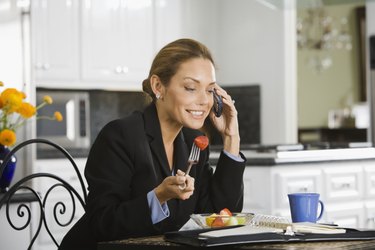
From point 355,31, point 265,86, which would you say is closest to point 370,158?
point 265,86

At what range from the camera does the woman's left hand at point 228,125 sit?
2420mm

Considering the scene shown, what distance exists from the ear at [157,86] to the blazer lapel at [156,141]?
0.07 metres

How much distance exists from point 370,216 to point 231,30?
248 centimetres

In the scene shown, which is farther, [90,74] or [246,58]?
[246,58]

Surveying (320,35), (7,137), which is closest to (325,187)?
(7,137)

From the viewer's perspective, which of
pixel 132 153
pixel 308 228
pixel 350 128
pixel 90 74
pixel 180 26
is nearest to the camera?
pixel 308 228

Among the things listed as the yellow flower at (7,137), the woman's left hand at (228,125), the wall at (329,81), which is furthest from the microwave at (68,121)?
the wall at (329,81)

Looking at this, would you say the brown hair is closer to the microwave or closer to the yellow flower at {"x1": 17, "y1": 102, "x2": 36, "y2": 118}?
A: the yellow flower at {"x1": 17, "y1": 102, "x2": 36, "y2": 118}

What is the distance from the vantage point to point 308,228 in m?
1.84

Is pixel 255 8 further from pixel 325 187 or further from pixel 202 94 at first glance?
pixel 202 94

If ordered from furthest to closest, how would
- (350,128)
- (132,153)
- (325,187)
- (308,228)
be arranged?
(350,128) → (325,187) → (132,153) → (308,228)

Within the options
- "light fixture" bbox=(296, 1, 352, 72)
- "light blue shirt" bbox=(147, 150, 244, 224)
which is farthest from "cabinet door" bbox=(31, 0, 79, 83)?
"light fixture" bbox=(296, 1, 352, 72)

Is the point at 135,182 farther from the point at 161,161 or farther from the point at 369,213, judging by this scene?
the point at 369,213

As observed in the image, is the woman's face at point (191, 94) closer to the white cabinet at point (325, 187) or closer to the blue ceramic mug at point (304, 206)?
the blue ceramic mug at point (304, 206)
